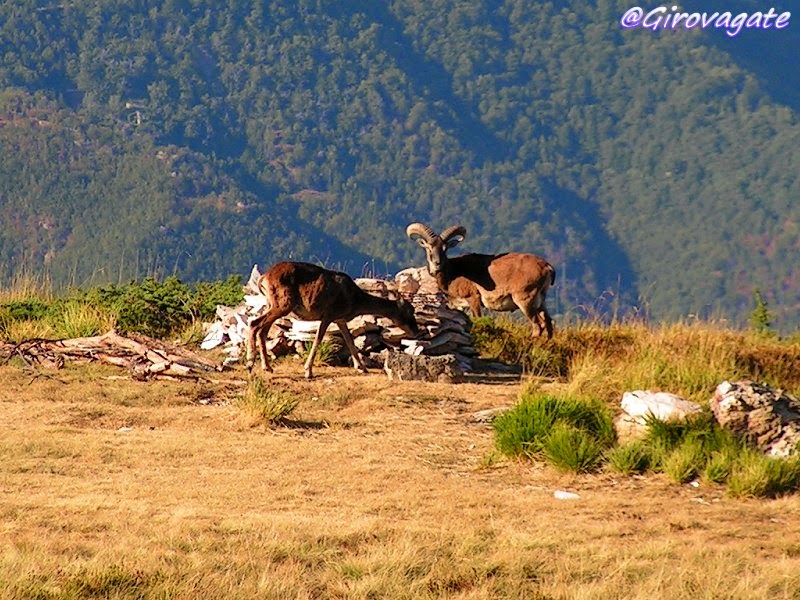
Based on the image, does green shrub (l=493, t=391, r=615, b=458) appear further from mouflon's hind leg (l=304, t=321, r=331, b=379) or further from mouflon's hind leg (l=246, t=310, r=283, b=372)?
mouflon's hind leg (l=246, t=310, r=283, b=372)

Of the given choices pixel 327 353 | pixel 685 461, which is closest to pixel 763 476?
pixel 685 461

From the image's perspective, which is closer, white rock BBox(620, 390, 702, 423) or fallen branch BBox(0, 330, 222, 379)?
white rock BBox(620, 390, 702, 423)

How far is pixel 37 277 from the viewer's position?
23.2 m

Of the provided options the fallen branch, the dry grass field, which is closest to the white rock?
the dry grass field

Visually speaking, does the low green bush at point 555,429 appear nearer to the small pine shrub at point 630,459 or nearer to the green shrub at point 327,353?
the small pine shrub at point 630,459

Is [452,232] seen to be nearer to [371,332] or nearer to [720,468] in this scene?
[371,332]

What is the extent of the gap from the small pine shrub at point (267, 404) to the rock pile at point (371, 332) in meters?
2.97

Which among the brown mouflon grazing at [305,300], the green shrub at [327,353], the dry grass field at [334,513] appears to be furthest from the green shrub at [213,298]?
the dry grass field at [334,513]

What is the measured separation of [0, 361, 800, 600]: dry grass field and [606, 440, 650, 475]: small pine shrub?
132mm

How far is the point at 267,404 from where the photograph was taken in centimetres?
1420

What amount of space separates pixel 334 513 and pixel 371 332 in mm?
7271

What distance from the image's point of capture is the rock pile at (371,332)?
17.9 meters

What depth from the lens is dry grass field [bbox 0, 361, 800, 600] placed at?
941 centimetres

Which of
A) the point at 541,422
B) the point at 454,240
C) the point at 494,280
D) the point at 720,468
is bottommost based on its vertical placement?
the point at 720,468
